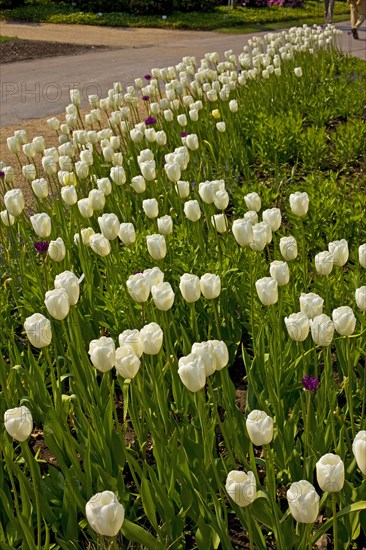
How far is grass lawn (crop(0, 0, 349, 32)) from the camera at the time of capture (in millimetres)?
18641

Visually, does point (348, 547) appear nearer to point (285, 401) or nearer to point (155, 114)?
point (285, 401)

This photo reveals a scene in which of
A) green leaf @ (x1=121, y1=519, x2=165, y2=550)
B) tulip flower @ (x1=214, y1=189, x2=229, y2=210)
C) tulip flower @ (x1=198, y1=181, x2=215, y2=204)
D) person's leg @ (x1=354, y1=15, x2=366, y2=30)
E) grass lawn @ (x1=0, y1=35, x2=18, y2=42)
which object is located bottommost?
grass lawn @ (x1=0, y1=35, x2=18, y2=42)

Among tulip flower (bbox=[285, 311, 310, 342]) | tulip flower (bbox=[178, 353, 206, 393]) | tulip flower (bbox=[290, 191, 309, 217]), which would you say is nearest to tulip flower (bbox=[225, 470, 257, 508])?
tulip flower (bbox=[178, 353, 206, 393])

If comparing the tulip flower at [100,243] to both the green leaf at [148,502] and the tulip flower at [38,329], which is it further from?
the green leaf at [148,502]

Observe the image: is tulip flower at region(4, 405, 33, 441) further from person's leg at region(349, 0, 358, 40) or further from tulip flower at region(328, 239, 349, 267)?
person's leg at region(349, 0, 358, 40)

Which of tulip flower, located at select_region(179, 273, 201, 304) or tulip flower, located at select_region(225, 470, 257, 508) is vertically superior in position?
tulip flower, located at select_region(179, 273, 201, 304)

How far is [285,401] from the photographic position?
2.78 m

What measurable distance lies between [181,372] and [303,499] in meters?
0.47

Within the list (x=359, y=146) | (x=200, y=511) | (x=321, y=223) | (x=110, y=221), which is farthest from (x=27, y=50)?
(x=200, y=511)

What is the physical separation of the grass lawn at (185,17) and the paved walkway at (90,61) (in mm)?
625

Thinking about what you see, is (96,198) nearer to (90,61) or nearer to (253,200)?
(253,200)

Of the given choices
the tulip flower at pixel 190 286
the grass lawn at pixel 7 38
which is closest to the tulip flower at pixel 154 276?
the tulip flower at pixel 190 286

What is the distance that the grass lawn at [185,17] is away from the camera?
61.2 feet

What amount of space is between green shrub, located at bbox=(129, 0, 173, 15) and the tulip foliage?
1584 cm
